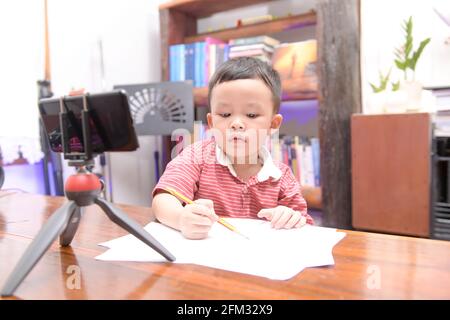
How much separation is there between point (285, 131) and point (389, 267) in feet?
7.06

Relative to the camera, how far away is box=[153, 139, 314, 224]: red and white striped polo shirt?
0.87 meters

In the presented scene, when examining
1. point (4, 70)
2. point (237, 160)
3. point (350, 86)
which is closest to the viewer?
point (237, 160)

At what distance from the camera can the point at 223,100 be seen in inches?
28.6

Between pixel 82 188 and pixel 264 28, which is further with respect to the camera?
pixel 264 28

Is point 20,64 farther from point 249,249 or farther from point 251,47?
point 249,249

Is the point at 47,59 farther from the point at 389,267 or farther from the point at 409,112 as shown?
the point at 389,267

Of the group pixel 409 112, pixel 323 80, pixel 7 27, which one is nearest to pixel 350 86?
pixel 323 80

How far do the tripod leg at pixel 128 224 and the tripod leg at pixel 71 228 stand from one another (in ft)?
0.11

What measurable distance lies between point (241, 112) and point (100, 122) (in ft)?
1.09

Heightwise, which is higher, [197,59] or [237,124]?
[197,59]

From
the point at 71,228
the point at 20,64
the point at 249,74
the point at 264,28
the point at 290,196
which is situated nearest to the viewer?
the point at 71,228

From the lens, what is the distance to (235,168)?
916 mm

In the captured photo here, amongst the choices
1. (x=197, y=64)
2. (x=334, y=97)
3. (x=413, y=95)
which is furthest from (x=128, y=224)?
(x=197, y=64)

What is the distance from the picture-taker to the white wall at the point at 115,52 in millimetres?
2287
